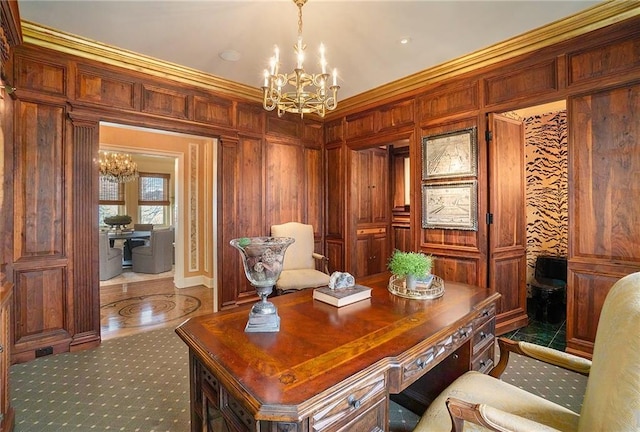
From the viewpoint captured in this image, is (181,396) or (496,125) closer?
(181,396)

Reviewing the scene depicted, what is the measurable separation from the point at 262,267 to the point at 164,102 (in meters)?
2.77

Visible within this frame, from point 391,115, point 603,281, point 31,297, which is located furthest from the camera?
point 391,115

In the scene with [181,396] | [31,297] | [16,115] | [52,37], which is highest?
[52,37]

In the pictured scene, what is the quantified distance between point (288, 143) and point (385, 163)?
65.7 inches

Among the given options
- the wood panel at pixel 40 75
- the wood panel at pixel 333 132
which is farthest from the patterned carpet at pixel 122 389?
the wood panel at pixel 333 132

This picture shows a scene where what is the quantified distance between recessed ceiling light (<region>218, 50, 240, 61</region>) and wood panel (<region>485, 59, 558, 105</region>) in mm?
2498

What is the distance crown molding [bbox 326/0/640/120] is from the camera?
2334mm

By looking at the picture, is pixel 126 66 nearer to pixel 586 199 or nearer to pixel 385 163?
pixel 385 163

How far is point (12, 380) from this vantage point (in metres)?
2.31

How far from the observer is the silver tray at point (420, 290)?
1.91 meters

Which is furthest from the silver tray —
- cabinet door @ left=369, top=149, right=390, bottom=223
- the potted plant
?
cabinet door @ left=369, top=149, right=390, bottom=223

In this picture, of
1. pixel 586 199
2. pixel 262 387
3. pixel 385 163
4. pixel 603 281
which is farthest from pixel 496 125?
pixel 262 387

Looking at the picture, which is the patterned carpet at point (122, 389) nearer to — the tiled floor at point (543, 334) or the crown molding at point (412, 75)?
the tiled floor at point (543, 334)

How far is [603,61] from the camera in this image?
2.45 m
